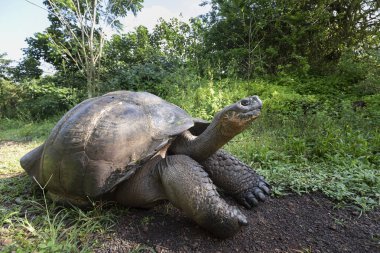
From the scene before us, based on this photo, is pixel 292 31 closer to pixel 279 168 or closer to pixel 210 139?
pixel 279 168

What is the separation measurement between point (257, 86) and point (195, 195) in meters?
6.03

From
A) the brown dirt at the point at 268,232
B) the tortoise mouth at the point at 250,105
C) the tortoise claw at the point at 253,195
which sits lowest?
the brown dirt at the point at 268,232

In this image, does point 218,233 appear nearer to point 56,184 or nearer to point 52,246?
point 52,246

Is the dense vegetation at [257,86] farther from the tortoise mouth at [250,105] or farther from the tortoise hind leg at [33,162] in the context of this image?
the tortoise mouth at [250,105]

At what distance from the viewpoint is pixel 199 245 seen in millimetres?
1833

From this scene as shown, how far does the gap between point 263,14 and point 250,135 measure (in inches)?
232

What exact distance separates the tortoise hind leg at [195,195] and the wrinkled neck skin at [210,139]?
174 mm

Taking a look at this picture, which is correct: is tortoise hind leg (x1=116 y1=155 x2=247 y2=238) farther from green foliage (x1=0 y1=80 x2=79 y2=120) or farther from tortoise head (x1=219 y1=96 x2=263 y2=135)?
green foliage (x1=0 y1=80 x2=79 y2=120)

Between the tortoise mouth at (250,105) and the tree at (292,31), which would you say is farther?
the tree at (292,31)

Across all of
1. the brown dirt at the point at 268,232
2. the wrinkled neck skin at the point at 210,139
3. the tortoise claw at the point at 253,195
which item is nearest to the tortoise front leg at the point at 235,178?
the tortoise claw at the point at 253,195

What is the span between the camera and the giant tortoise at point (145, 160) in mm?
1833

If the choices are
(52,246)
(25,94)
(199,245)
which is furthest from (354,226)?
(25,94)

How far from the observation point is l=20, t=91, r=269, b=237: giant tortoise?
183 centimetres

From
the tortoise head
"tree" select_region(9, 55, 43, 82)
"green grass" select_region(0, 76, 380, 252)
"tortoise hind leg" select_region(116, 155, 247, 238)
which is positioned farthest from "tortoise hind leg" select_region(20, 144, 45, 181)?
"tree" select_region(9, 55, 43, 82)
